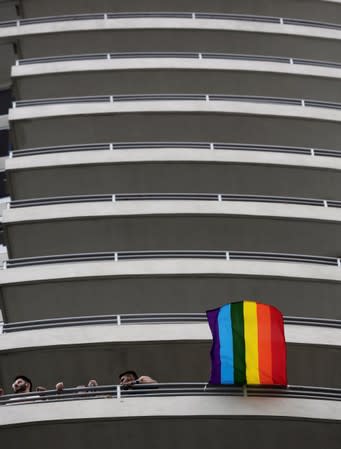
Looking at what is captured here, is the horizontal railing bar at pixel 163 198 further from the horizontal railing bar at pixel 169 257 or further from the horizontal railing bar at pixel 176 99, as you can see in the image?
the horizontal railing bar at pixel 176 99

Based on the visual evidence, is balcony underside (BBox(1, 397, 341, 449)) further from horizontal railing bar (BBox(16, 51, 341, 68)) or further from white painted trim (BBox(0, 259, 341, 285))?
horizontal railing bar (BBox(16, 51, 341, 68))

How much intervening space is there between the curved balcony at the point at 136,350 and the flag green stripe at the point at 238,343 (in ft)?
4.85

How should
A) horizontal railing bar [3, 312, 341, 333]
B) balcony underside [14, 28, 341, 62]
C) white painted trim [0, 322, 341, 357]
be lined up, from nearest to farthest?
1. white painted trim [0, 322, 341, 357]
2. horizontal railing bar [3, 312, 341, 333]
3. balcony underside [14, 28, 341, 62]

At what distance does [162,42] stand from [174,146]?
599cm

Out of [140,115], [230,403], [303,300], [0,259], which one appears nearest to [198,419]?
[230,403]

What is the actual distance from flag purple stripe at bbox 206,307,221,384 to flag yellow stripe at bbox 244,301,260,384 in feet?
1.86

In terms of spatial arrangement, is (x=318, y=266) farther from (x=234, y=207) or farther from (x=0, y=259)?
(x=0, y=259)

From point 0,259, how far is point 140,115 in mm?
5701

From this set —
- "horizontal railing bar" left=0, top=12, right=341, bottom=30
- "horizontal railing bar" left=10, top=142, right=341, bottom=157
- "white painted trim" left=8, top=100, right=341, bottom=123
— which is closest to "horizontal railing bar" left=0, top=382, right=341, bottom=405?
"horizontal railing bar" left=10, top=142, right=341, bottom=157

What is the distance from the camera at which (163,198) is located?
29.8 meters

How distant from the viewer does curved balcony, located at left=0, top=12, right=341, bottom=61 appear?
3612cm

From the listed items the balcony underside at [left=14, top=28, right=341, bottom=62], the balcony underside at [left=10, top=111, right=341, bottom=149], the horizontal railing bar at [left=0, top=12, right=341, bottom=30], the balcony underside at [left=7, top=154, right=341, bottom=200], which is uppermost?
the horizontal railing bar at [left=0, top=12, right=341, bottom=30]

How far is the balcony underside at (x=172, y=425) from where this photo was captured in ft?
73.7

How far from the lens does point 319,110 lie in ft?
109
